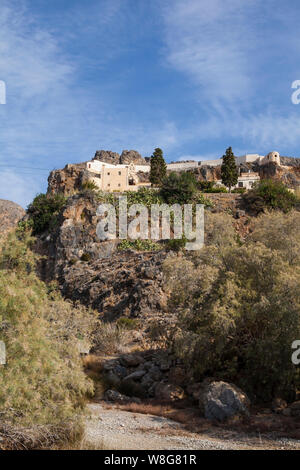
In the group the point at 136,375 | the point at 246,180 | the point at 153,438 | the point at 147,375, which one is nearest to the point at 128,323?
the point at 136,375

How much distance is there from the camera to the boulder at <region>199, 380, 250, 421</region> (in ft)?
46.9

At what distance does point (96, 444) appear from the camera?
35.2 ft

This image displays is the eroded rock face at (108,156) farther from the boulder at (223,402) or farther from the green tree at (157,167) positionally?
the boulder at (223,402)

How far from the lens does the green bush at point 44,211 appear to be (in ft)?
138

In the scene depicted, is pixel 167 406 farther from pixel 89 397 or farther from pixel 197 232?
pixel 197 232

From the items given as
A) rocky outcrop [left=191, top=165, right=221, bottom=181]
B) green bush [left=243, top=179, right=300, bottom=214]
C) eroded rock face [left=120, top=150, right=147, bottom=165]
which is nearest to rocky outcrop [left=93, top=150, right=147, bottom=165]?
eroded rock face [left=120, top=150, right=147, bottom=165]

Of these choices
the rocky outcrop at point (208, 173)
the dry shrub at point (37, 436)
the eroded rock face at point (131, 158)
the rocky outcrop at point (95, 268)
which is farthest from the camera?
the eroded rock face at point (131, 158)

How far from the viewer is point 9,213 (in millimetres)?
53375

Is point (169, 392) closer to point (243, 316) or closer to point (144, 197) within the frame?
point (243, 316)

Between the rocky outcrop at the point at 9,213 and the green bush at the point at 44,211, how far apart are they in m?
8.00

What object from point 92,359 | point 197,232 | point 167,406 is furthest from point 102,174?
point 167,406

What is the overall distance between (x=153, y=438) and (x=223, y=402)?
3065mm

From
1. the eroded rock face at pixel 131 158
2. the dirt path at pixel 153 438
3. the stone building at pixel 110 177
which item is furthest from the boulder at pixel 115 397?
the eroded rock face at pixel 131 158

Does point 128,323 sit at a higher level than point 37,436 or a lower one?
higher
